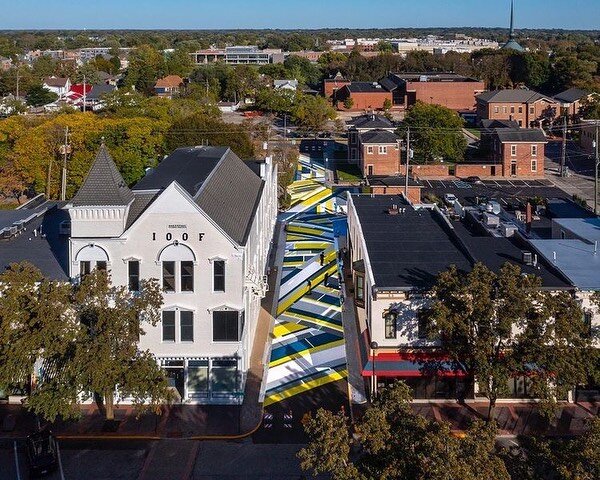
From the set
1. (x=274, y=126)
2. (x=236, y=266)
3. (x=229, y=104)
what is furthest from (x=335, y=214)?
(x=229, y=104)

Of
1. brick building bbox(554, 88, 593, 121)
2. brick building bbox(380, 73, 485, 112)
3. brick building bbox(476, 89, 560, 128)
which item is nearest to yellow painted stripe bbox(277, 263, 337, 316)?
brick building bbox(554, 88, 593, 121)

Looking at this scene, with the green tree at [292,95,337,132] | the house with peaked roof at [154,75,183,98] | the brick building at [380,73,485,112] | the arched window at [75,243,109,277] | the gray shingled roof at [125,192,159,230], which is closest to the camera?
the arched window at [75,243,109,277]

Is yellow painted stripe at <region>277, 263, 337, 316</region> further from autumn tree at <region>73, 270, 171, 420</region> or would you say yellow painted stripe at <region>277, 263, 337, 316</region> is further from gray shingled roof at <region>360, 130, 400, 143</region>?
gray shingled roof at <region>360, 130, 400, 143</region>

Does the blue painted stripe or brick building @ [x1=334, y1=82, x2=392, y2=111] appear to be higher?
brick building @ [x1=334, y1=82, x2=392, y2=111]

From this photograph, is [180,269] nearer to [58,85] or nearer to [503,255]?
[503,255]

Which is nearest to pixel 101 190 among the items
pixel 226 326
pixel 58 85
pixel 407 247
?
pixel 226 326

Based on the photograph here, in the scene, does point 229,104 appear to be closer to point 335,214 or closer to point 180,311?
point 335,214
